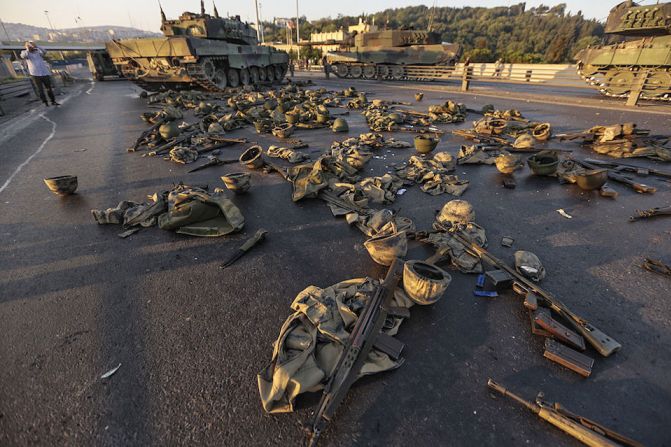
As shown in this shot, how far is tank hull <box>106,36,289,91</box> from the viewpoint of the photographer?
46.0 ft

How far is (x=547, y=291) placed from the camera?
2930mm

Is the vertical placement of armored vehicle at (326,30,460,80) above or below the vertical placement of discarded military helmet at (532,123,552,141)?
above

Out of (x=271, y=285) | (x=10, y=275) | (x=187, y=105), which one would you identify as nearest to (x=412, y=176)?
(x=271, y=285)

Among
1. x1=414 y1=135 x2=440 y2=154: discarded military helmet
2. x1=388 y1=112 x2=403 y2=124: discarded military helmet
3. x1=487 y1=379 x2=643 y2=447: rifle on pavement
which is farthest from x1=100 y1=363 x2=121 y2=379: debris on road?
x1=388 y1=112 x2=403 y2=124: discarded military helmet

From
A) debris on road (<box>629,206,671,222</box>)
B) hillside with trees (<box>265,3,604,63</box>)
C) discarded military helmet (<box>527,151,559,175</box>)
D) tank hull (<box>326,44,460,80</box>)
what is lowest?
debris on road (<box>629,206,671,222</box>)

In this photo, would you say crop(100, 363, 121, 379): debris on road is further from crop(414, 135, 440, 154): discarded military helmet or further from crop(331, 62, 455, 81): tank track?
crop(331, 62, 455, 81): tank track

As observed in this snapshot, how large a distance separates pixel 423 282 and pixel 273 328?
134 centimetres

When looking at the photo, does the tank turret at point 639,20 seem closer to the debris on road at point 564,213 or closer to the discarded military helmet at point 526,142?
the discarded military helmet at point 526,142

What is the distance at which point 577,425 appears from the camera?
5.81ft

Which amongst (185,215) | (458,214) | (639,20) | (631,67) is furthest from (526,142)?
(631,67)

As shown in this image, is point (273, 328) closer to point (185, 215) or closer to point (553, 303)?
point (185, 215)

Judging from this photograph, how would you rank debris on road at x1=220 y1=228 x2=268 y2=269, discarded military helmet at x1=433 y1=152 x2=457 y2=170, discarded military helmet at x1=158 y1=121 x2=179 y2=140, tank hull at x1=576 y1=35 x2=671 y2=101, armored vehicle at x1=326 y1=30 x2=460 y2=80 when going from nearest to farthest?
1. debris on road at x1=220 y1=228 x2=268 y2=269
2. discarded military helmet at x1=433 y1=152 x2=457 y2=170
3. discarded military helmet at x1=158 y1=121 x2=179 y2=140
4. tank hull at x1=576 y1=35 x2=671 y2=101
5. armored vehicle at x1=326 y1=30 x2=460 y2=80

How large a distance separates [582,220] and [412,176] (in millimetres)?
2614

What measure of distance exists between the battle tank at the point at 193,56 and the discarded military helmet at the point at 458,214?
48.7 feet
